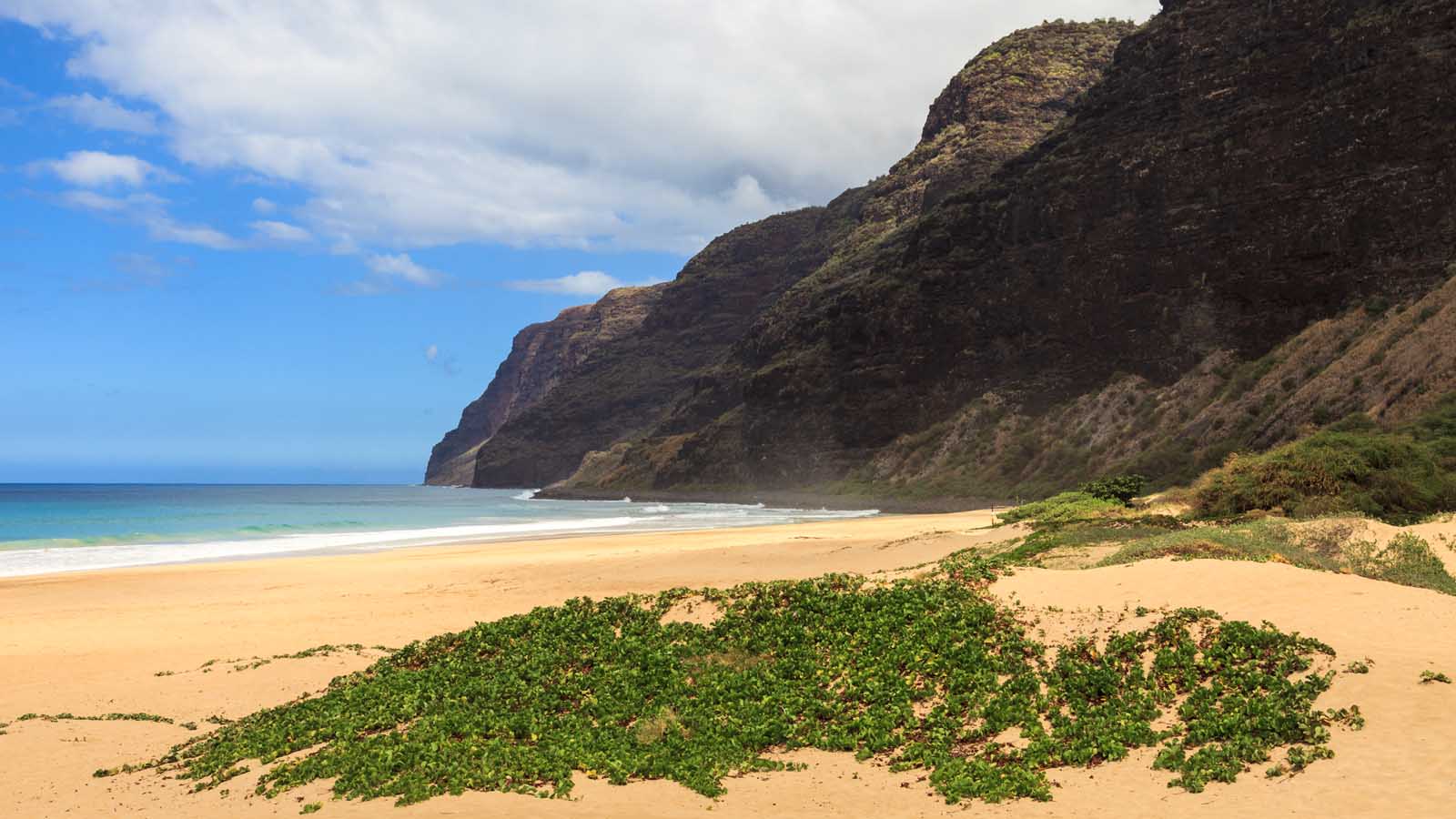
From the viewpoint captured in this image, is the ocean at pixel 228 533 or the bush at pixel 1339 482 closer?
the bush at pixel 1339 482

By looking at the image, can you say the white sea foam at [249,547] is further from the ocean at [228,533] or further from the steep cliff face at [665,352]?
the steep cliff face at [665,352]

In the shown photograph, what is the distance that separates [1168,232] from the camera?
7075cm

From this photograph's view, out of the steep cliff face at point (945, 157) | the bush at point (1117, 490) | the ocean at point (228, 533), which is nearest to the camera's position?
the bush at point (1117, 490)

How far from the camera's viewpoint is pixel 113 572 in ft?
103

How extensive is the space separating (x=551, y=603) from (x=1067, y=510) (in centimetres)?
1701

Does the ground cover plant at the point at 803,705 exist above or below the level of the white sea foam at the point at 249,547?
below

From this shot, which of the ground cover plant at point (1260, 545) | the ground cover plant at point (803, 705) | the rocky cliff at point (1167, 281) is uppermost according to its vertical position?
the rocky cliff at point (1167, 281)

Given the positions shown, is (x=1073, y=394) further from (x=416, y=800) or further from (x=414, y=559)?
(x=416, y=800)

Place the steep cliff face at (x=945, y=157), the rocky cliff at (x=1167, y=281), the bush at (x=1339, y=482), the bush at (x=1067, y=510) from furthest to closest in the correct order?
1. the steep cliff face at (x=945, y=157)
2. the rocky cliff at (x=1167, y=281)
3. the bush at (x=1067, y=510)
4. the bush at (x=1339, y=482)

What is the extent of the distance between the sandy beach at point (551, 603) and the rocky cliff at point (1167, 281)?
34.3m

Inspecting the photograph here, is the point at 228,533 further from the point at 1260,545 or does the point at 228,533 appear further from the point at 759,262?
the point at 759,262

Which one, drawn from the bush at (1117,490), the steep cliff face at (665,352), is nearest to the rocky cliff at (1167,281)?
the bush at (1117,490)

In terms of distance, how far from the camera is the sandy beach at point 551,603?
8.50m

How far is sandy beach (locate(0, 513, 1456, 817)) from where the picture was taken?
8.50 meters
